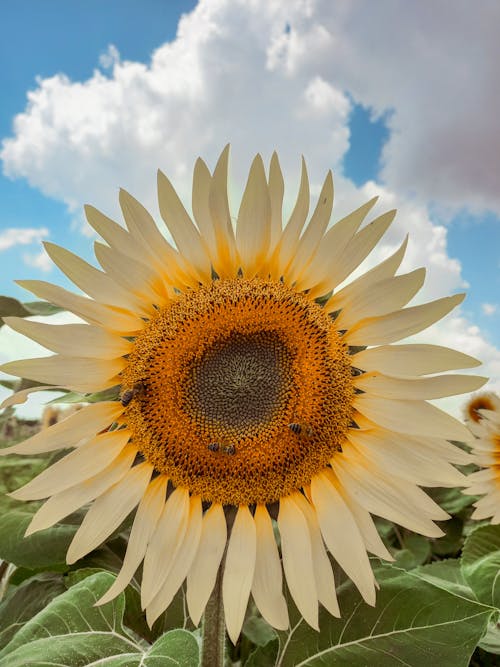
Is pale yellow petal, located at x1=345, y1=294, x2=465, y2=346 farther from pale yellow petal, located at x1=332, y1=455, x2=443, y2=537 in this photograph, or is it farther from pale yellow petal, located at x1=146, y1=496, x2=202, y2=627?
pale yellow petal, located at x1=146, y1=496, x2=202, y2=627

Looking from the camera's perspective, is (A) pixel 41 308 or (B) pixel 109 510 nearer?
(B) pixel 109 510

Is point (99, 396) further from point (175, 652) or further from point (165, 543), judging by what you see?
point (175, 652)

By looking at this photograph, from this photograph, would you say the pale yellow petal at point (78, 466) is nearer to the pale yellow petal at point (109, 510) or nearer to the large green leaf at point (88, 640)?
the pale yellow petal at point (109, 510)

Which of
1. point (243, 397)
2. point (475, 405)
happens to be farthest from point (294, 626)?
point (475, 405)

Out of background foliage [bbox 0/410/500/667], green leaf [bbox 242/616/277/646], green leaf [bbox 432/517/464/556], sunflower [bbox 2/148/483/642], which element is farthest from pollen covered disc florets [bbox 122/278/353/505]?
green leaf [bbox 432/517/464/556]

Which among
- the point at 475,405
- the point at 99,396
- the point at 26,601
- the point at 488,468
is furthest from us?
the point at 475,405
